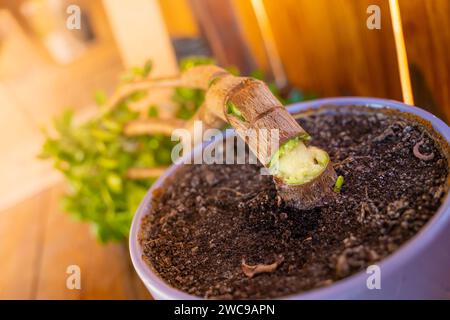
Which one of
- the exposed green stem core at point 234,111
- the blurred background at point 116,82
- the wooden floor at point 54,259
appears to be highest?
the exposed green stem core at point 234,111

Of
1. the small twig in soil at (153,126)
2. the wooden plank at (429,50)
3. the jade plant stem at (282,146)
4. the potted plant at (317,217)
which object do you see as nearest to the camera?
the potted plant at (317,217)

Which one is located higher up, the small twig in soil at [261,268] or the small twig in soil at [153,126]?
the small twig in soil at [153,126]

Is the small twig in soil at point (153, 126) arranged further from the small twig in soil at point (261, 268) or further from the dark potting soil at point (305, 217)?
the small twig in soil at point (261, 268)

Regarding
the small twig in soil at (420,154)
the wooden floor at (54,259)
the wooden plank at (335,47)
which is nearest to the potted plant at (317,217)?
the small twig in soil at (420,154)

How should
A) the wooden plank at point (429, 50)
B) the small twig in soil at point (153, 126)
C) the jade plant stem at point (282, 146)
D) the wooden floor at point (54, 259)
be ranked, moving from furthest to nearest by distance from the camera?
the wooden floor at point (54, 259)
the small twig in soil at point (153, 126)
the wooden plank at point (429, 50)
the jade plant stem at point (282, 146)

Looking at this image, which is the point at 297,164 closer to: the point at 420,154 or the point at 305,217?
the point at 305,217

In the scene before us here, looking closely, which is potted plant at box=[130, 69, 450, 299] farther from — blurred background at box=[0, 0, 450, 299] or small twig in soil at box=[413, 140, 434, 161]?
blurred background at box=[0, 0, 450, 299]

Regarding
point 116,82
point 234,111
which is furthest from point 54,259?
point 234,111

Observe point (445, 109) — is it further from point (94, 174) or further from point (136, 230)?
point (94, 174)

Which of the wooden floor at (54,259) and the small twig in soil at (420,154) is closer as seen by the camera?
the small twig in soil at (420,154)
